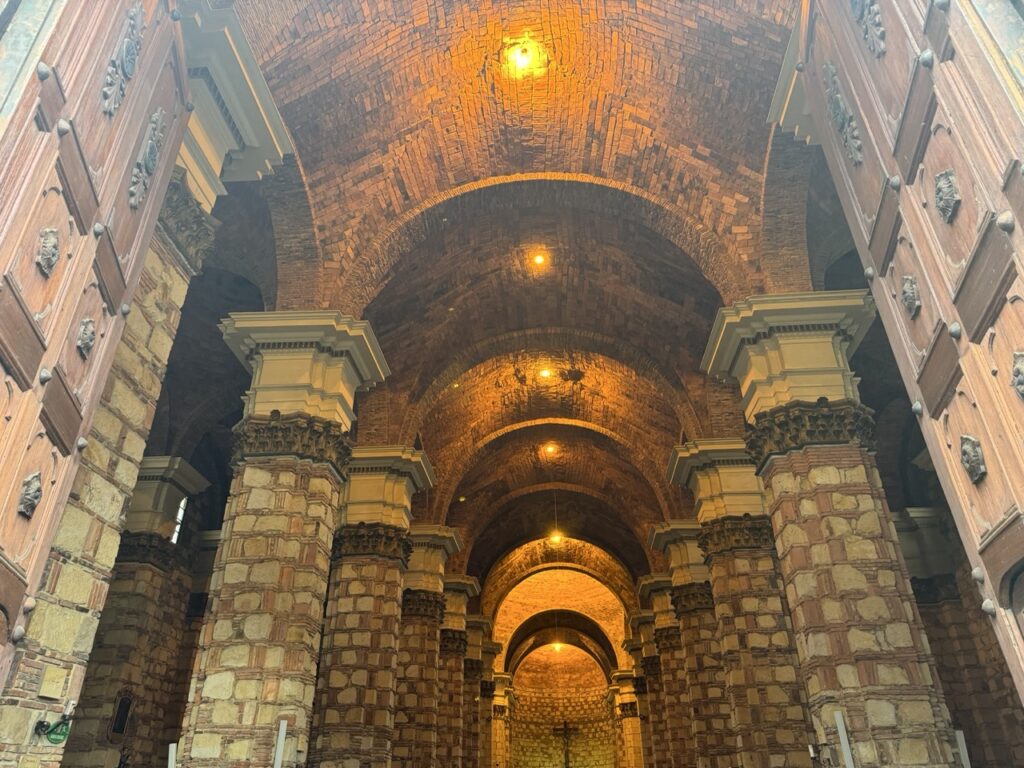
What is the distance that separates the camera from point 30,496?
10.1 ft

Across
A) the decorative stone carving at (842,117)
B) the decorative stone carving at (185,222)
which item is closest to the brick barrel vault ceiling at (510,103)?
the decorative stone carving at (185,222)

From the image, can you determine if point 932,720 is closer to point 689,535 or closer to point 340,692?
point 340,692

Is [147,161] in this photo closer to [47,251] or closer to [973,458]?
[47,251]

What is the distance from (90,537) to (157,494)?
10944 millimetres

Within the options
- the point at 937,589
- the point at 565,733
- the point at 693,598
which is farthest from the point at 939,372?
the point at 565,733

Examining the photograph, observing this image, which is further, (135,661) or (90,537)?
(135,661)

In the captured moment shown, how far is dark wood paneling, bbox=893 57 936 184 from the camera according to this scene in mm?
3305

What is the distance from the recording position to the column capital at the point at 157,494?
48.3ft

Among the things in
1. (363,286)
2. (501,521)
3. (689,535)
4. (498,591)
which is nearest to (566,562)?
(498,591)

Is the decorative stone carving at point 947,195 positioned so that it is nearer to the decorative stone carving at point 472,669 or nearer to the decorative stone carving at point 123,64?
the decorative stone carving at point 123,64

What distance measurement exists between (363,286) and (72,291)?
7725mm

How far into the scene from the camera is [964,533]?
3381 millimetres

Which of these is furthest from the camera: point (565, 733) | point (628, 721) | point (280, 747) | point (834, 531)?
point (565, 733)

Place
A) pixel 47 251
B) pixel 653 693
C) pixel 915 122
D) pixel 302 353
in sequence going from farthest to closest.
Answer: pixel 653 693, pixel 302 353, pixel 915 122, pixel 47 251
